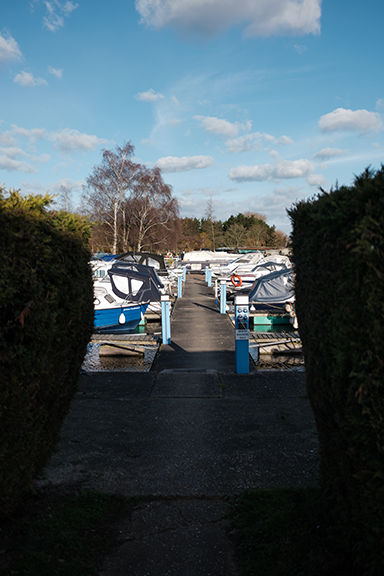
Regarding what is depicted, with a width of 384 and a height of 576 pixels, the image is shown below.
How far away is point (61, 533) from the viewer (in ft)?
9.99

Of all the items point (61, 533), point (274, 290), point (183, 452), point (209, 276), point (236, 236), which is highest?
point (236, 236)

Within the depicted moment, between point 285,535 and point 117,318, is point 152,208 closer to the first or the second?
point 117,318

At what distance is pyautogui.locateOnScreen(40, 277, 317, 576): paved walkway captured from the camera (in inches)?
122

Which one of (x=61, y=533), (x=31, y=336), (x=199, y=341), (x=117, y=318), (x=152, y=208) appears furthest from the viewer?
(x=152, y=208)

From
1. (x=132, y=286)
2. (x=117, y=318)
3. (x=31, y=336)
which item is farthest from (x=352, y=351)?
(x=132, y=286)

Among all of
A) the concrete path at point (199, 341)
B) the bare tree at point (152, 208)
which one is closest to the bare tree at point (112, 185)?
the bare tree at point (152, 208)

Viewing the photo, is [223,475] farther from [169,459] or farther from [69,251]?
[69,251]

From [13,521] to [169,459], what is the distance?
1.76 meters

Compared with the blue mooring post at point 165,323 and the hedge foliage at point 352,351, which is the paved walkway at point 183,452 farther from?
the blue mooring post at point 165,323

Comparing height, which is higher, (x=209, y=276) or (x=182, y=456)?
(x=209, y=276)

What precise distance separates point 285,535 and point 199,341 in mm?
9312

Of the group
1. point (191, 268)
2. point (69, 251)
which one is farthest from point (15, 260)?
point (191, 268)

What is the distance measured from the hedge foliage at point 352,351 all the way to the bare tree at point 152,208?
143ft

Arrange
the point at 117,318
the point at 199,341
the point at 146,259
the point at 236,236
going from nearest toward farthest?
1. the point at 199,341
2. the point at 117,318
3. the point at 146,259
4. the point at 236,236
